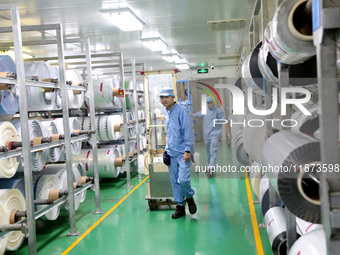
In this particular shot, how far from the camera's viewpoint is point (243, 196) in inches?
277

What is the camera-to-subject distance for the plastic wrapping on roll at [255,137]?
3992 millimetres

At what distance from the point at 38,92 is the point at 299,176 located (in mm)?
4094

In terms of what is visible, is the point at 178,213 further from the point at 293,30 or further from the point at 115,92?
the point at 293,30

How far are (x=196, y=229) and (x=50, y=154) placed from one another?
2446mm

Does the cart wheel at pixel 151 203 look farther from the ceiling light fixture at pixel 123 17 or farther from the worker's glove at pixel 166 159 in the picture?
the ceiling light fixture at pixel 123 17

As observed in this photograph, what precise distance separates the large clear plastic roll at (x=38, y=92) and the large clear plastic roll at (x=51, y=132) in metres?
0.24

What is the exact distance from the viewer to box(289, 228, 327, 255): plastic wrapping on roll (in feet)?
6.40

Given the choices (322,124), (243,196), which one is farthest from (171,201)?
(322,124)

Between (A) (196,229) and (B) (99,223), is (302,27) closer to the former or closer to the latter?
(A) (196,229)

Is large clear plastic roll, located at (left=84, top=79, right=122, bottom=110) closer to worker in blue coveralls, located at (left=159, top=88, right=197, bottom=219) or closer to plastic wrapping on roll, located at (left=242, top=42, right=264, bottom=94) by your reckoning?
worker in blue coveralls, located at (left=159, top=88, right=197, bottom=219)

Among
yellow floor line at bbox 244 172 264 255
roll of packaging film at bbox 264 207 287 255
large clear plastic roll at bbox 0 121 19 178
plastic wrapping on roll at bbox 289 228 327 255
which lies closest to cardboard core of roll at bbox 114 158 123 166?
yellow floor line at bbox 244 172 264 255

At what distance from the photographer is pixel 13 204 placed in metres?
4.31

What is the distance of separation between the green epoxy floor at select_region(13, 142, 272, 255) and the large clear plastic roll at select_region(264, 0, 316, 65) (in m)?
2.99

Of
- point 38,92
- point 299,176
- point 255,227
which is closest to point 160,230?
point 255,227
